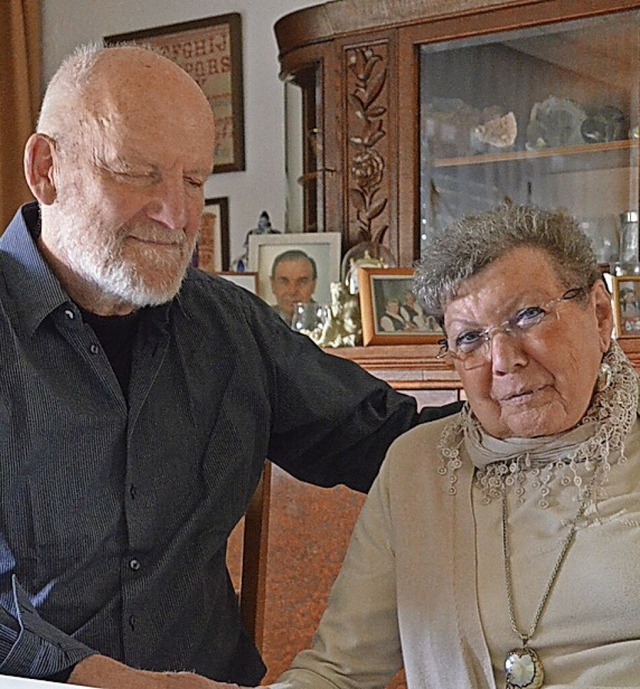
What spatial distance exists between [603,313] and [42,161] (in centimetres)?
77

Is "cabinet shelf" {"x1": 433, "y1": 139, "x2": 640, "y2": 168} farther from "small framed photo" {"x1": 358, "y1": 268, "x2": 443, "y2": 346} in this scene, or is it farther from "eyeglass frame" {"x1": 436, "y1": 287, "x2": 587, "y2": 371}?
"eyeglass frame" {"x1": 436, "y1": 287, "x2": 587, "y2": 371}

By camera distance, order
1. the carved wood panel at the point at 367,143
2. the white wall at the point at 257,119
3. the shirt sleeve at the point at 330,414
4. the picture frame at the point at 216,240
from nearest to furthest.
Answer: the shirt sleeve at the point at 330,414, the carved wood panel at the point at 367,143, the white wall at the point at 257,119, the picture frame at the point at 216,240

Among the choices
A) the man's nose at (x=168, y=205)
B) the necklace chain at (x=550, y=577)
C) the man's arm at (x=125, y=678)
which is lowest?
the man's arm at (x=125, y=678)

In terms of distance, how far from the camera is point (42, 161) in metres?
1.47

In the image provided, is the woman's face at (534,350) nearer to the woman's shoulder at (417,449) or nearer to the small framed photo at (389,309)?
the woman's shoulder at (417,449)

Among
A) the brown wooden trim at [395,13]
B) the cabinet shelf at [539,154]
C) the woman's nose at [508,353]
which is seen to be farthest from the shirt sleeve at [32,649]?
the brown wooden trim at [395,13]

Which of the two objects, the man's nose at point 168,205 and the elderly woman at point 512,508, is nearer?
the elderly woman at point 512,508

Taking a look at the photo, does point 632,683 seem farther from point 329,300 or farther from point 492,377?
point 329,300

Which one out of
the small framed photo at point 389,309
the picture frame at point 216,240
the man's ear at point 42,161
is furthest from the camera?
the picture frame at point 216,240

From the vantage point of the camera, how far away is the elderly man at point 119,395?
1386 millimetres

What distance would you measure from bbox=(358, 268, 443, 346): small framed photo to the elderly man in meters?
0.62

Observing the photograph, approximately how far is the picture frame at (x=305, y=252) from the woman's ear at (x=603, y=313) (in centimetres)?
121

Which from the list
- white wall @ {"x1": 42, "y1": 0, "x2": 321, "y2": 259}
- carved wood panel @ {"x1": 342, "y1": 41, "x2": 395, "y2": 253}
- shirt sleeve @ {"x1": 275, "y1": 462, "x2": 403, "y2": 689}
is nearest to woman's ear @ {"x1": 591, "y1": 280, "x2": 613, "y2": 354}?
shirt sleeve @ {"x1": 275, "y1": 462, "x2": 403, "y2": 689}

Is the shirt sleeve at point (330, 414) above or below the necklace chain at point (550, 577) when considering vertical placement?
above
